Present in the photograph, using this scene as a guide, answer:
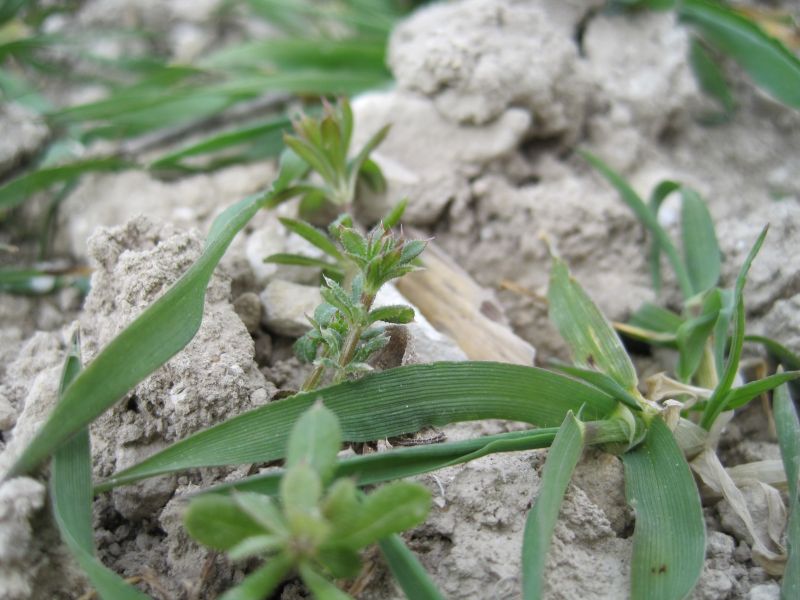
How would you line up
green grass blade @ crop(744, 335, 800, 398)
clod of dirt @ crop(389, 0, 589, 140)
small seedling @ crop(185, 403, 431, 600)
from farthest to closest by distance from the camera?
clod of dirt @ crop(389, 0, 589, 140), green grass blade @ crop(744, 335, 800, 398), small seedling @ crop(185, 403, 431, 600)

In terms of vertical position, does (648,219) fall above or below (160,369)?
above

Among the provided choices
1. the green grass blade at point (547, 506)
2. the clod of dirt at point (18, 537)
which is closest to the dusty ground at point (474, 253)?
the clod of dirt at point (18, 537)

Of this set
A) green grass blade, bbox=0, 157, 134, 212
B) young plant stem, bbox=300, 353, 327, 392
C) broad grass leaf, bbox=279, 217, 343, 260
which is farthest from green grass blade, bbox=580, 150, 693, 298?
green grass blade, bbox=0, 157, 134, 212

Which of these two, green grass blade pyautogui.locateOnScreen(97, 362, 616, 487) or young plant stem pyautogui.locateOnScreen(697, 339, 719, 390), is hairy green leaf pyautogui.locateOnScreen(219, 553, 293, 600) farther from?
young plant stem pyautogui.locateOnScreen(697, 339, 719, 390)

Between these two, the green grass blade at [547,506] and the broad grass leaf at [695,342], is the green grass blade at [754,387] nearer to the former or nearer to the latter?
the broad grass leaf at [695,342]

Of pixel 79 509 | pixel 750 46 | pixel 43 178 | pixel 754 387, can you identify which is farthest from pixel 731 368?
pixel 43 178

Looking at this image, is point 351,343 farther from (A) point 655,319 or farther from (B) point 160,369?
(A) point 655,319
